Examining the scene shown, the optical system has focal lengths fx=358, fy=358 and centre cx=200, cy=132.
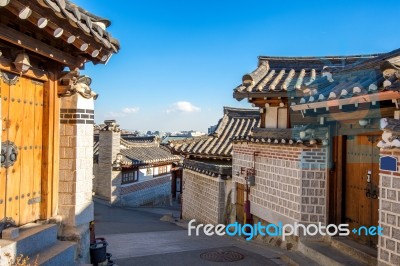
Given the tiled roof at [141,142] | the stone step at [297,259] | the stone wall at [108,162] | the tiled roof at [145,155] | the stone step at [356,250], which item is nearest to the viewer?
the stone step at [356,250]

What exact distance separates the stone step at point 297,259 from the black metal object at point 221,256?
3.77 ft

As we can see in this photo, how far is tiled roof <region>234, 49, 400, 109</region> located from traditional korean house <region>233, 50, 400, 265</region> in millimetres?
28

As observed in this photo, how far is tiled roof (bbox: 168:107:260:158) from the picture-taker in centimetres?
1486

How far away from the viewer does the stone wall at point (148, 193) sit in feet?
83.8

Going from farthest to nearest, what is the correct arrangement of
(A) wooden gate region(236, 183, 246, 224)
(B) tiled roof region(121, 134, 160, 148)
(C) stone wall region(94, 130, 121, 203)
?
1. (B) tiled roof region(121, 134, 160, 148)
2. (C) stone wall region(94, 130, 121, 203)
3. (A) wooden gate region(236, 183, 246, 224)

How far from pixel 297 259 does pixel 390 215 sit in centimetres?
289

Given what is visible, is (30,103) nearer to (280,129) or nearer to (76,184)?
(76,184)

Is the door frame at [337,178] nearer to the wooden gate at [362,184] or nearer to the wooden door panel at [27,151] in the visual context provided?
the wooden gate at [362,184]

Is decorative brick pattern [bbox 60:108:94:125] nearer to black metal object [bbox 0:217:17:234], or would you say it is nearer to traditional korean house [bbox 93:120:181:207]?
black metal object [bbox 0:217:17:234]

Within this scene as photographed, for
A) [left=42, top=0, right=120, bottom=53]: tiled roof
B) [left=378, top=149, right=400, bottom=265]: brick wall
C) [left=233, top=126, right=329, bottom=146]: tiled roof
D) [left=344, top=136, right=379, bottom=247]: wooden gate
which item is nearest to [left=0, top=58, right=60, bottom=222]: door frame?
[left=42, top=0, right=120, bottom=53]: tiled roof

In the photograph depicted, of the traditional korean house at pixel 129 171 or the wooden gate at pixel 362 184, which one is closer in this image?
the wooden gate at pixel 362 184

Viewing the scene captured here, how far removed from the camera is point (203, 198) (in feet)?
47.8

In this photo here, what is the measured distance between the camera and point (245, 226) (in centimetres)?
1076

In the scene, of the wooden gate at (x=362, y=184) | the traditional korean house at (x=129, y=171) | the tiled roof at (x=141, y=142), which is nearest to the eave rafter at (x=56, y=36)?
the wooden gate at (x=362, y=184)
